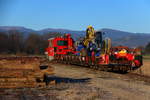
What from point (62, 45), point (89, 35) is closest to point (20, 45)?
point (62, 45)

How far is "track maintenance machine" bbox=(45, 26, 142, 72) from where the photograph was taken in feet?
65.5

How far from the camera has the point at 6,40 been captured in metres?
80.4

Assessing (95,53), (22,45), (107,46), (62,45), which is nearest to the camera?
(107,46)

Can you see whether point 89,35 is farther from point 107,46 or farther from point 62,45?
point 62,45

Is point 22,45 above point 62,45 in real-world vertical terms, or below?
below

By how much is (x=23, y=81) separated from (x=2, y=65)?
140 cm

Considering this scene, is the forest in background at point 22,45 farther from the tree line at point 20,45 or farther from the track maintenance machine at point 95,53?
the track maintenance machine at point 95,53

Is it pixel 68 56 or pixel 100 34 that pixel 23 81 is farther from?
pixel 68 56

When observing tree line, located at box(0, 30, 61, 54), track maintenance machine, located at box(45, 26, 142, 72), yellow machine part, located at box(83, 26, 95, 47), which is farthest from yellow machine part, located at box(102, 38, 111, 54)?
tree line, located at box(0, 30, 61, 54)

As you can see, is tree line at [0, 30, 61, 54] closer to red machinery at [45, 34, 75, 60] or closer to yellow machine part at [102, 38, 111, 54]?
red machinery at [45, 34, 75, 60]

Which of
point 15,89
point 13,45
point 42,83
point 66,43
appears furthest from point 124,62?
point 13,45

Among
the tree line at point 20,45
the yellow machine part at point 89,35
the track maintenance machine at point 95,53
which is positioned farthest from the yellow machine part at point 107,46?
the tree line at point 20,45

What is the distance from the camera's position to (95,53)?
79.9 feet

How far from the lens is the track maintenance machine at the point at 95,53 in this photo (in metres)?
20.0
